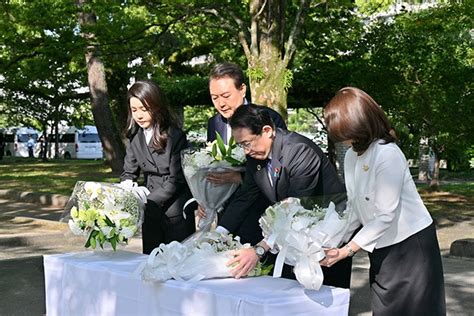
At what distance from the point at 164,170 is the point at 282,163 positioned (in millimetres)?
1226

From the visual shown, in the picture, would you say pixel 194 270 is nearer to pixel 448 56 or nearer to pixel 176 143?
pixel 176 143

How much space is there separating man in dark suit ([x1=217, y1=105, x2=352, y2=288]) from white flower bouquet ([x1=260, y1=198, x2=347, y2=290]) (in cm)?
32

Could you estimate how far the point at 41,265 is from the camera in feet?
28.2

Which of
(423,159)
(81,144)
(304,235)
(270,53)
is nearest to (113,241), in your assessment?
(304,235)

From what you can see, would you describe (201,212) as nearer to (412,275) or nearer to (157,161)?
(157,161)

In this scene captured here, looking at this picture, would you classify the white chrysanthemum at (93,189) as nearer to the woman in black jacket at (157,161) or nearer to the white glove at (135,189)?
the white glove at (135,189)

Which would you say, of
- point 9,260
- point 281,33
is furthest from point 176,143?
point 281,33

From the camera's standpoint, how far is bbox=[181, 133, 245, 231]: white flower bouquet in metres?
4.32

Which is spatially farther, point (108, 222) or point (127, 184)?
point (127, 184)

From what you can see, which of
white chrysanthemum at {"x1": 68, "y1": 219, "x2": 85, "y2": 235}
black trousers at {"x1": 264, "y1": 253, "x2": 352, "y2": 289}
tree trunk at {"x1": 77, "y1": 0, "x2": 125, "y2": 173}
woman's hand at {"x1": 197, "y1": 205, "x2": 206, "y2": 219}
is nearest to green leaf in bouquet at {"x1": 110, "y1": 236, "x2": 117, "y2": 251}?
white chrysanthemum at {"x1": 68, "y1": 219, "x2": 85, "y2": 235}

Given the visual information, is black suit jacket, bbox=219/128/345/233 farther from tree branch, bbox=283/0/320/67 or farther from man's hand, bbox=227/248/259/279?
tree branch, bbox=283/0/320/67

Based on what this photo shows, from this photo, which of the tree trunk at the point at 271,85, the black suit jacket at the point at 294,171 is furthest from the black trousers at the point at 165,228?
the tree trunk at the point at 271,85

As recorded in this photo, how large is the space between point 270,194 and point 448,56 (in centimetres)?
1296

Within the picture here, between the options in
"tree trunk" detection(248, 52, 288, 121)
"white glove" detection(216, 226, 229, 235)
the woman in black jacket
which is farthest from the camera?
"tree trunk" detection(248, 52, 288, 121)
